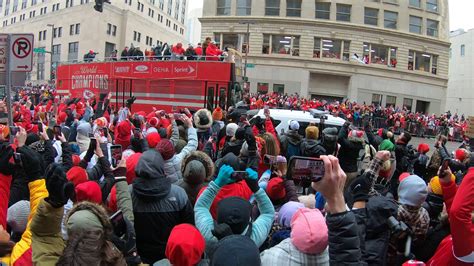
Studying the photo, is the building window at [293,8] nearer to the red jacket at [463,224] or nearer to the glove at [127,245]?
the red jacket at [463,224]

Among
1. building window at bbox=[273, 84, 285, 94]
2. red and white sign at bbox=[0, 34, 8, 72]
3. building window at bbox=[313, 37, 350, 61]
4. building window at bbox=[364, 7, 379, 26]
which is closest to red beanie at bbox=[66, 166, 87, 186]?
red and white sign at bbox=[0, 34, 8, 72]

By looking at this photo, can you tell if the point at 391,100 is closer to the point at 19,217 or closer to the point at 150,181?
the point at 150,181

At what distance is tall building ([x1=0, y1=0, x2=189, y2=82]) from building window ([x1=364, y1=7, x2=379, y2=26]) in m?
38.2

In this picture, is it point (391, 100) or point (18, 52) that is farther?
point (391, 100)

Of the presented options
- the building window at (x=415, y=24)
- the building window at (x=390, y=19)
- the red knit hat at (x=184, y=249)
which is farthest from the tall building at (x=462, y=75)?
the red knit hat at (x=184, y=249)

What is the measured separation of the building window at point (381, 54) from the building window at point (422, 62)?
2218 mm

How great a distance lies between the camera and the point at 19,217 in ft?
12.0

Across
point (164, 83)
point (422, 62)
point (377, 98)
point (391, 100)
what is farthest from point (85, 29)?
point (164, 83)

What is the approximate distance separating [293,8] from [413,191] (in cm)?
4613

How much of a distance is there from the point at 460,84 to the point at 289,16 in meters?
32.4

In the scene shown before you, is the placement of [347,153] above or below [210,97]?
below

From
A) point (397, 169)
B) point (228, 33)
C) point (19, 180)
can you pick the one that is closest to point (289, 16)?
point (228, 33)

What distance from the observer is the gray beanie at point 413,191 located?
3.71 m

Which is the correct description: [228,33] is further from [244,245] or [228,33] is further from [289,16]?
[244,245]
